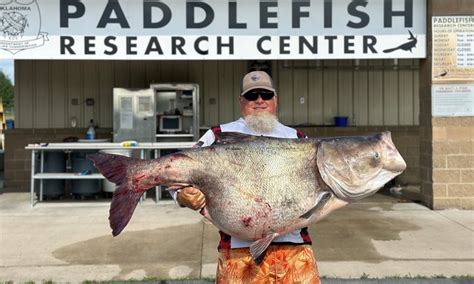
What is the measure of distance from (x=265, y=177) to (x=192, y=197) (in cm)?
35

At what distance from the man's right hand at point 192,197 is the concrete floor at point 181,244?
2819mm

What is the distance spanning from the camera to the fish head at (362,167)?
218 cm

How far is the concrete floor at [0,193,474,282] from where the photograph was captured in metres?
5.18

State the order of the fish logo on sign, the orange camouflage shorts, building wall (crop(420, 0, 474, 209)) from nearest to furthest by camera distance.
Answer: the orange camouflage shorts
the fish logo on sign
building wall (crop(420, 0, 474, 209))

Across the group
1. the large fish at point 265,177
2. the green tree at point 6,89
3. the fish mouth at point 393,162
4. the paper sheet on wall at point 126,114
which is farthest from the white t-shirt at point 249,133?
the green tree at point 6,89

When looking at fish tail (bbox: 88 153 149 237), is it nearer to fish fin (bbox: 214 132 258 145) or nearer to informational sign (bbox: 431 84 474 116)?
fish fin (bbox: 214 132 258 145)

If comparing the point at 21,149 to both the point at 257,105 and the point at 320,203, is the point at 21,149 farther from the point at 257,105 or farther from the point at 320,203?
the point at 320,203

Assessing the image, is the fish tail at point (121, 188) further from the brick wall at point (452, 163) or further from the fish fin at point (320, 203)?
the brick wall at point (452, 163)

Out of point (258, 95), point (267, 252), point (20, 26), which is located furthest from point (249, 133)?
point (20, 26)

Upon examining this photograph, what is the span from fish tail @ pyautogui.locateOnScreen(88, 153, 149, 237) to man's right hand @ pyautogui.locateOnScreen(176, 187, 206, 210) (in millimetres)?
178

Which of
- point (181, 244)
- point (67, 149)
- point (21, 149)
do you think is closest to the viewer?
point (181, 244)

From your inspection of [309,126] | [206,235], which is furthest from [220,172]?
[309,126]

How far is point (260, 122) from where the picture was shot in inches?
104

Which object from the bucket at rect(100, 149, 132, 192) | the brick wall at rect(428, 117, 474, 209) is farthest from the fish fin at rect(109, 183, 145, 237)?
the brick wall at rect(428, 117, 474, 209)
